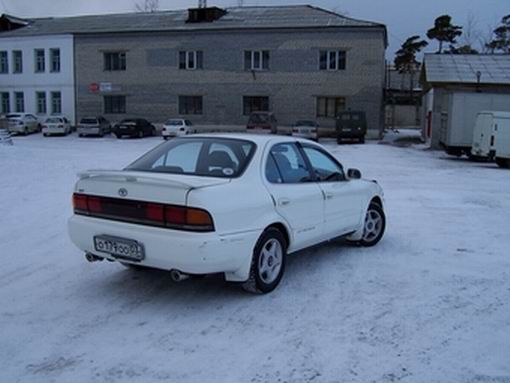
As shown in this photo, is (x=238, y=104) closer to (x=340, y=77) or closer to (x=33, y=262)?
(x=340, y=77)

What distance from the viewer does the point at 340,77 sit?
3834 centimetres

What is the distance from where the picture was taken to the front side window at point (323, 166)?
6391 mm

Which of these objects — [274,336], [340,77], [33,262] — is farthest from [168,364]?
[340,77]

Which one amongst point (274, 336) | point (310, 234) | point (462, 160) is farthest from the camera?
point (462, 160)

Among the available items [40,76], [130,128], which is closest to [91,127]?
[130,128]

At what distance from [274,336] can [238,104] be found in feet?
119

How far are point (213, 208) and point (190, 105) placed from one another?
37362 millimetres

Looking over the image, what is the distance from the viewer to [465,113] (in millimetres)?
24688

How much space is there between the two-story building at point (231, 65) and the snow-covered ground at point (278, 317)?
31.2m

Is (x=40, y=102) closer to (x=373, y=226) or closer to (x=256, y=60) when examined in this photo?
(x=256, y=60)

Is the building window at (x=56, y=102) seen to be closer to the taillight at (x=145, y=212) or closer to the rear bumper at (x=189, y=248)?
the taillight at (x=145, y=212)

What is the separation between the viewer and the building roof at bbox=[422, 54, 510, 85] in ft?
97.0

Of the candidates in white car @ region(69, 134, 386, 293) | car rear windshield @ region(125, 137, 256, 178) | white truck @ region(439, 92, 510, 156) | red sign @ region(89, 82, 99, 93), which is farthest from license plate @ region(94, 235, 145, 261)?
red sign @ region(89, 82, 99, 93)

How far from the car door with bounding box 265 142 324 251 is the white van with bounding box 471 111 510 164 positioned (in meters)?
17.3
